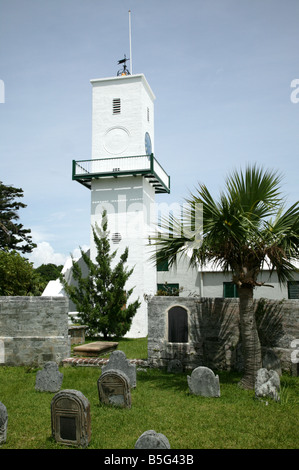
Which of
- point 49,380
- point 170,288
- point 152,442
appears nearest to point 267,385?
point 152,442

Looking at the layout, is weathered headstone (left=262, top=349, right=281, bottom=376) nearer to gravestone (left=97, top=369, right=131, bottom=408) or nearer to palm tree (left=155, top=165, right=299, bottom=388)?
palm tree (left=155, top=165, right=299, bottom=388)

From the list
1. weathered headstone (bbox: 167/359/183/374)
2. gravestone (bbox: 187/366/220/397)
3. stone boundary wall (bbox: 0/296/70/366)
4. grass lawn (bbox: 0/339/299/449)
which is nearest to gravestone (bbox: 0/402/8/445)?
grass lawn (bbox: 0/339/299/449)

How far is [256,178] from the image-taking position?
911 cm

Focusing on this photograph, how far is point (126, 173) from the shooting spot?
1969 centimetres

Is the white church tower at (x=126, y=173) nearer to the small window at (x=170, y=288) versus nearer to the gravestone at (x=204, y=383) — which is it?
the small window at (x=170, y=288)

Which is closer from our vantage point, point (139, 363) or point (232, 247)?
point (232, 247)

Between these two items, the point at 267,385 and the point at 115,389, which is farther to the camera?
the point at 267,385

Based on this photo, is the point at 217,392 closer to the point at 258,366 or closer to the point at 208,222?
the point at 258,366

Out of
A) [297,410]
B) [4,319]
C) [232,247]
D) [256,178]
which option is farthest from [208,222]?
[4,319]

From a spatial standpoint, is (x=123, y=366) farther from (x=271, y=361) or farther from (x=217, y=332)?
(x=271, y=361)

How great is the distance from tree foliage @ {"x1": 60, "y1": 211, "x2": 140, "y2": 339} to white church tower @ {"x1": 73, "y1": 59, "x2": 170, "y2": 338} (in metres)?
1.15

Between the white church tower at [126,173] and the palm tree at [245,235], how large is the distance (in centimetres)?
1011

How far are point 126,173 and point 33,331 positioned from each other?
9.62 metres

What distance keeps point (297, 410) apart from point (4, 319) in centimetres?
950
